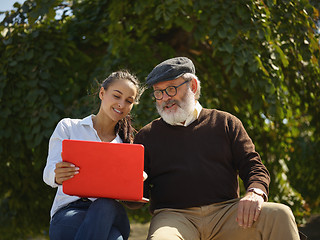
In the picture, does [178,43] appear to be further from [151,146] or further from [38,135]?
[151,146]

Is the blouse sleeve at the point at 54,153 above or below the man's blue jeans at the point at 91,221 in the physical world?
above

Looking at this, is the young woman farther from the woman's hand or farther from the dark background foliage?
the dark background foliage

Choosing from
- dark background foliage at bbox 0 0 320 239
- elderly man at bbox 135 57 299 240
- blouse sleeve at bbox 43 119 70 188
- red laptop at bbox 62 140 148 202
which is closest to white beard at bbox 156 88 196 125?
elderly man at bbox 135 57 299 240

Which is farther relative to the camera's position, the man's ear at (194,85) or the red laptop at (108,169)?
the man's ear at (194,85)

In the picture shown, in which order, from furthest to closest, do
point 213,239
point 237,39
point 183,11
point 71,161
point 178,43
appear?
point 178,43, point 183,11, point 237,39, point 213,239, point 71,161

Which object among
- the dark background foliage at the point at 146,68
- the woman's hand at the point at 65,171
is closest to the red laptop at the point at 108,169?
the woman's hand at the point at 65,171

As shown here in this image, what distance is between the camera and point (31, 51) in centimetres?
318

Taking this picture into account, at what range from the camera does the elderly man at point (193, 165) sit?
1850mm

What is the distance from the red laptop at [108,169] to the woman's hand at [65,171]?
2 cm

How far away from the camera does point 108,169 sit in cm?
171

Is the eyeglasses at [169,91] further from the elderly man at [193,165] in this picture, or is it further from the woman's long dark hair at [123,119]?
the woman's long dark hair at [123,119]

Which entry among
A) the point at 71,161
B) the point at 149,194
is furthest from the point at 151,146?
the point at 71,161

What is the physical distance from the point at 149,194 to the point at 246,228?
530 millimetres

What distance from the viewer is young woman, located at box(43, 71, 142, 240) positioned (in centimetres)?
168
